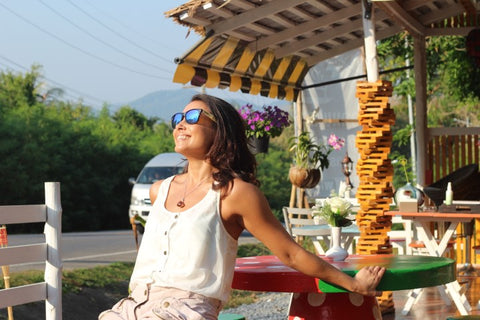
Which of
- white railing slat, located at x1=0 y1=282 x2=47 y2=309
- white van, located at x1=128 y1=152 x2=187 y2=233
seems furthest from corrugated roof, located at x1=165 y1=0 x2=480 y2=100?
white van, located at x1=128 y1=152 x2=187 y2=233

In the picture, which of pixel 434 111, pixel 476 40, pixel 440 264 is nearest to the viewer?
pixel 440 264

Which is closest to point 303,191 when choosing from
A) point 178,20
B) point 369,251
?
point 178,20

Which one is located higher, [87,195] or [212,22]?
[212,22]

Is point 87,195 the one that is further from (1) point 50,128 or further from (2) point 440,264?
(2) point 440,264

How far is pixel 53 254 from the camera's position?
4.33 meters

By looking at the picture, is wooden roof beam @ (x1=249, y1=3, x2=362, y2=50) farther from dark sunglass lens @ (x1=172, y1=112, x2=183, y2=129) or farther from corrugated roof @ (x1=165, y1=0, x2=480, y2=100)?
dark sunglass lens @ (x1=172, y1=112, x2=183, y2=129)

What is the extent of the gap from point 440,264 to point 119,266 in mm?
10322

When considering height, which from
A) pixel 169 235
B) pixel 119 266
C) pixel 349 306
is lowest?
pixel 119 266

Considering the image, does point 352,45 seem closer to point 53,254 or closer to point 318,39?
point 318,39

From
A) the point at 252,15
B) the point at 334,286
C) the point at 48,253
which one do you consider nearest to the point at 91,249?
the point at 252,15

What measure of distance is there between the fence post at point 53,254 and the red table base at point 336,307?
43.5 inches

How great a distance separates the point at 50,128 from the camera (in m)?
31.0

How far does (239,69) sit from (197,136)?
26.1 ft

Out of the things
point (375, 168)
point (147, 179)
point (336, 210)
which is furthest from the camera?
point (147, 179)
